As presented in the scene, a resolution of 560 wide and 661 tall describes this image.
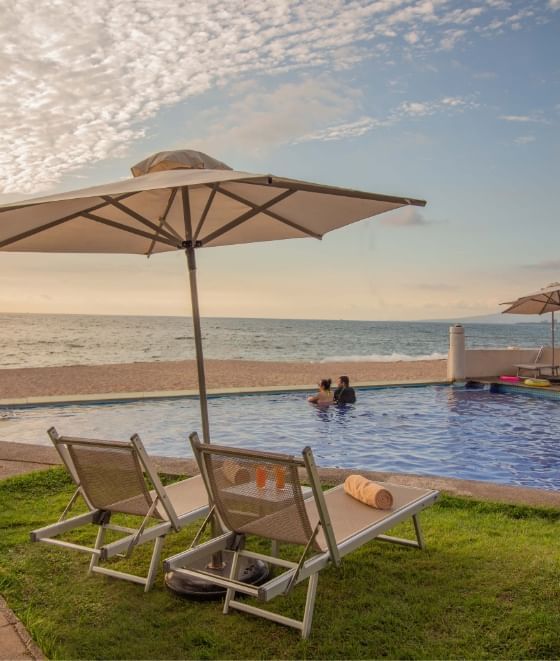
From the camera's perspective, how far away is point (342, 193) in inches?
137

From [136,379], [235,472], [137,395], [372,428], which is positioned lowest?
[136,379]

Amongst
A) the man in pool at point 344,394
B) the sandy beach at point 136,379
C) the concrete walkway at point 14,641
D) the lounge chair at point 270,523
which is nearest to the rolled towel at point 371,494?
the lounge chair at point 270,523

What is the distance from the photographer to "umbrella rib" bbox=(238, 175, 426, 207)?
3.02 meters

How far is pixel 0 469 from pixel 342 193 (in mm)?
5089

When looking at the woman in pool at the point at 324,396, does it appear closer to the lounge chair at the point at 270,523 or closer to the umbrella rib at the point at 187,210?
the umbrella rib at the point at 187,210

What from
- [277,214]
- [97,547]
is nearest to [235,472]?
[97,547]

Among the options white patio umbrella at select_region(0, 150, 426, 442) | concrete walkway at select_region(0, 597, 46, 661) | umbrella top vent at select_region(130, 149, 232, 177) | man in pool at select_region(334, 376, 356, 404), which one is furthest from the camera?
man in pool at select_region(334, 376, 356, 404)

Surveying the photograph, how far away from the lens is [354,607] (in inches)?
134

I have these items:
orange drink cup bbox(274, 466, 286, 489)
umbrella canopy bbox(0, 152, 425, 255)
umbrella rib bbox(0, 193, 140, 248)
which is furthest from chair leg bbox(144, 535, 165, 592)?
umbrella rib bbox(0, 193, 140, 248)

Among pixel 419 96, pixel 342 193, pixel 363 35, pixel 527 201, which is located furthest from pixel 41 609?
pixel 527 201

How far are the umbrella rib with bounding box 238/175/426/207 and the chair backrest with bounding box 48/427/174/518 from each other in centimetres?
163

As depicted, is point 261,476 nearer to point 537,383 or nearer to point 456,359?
point 537,383

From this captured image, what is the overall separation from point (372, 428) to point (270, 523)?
8.26m

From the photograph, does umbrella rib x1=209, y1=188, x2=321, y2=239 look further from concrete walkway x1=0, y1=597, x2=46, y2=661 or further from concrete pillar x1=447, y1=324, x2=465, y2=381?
concrete pillar x1=447, y1=324, x2=465, y2=381
